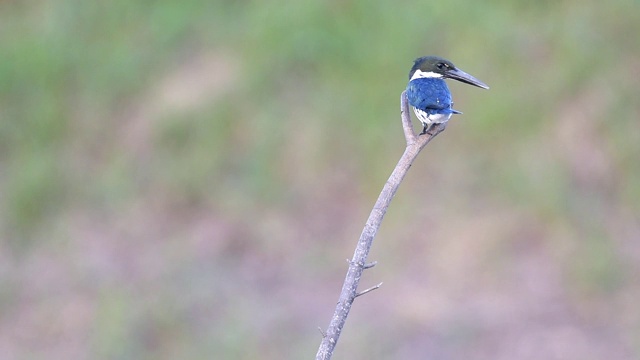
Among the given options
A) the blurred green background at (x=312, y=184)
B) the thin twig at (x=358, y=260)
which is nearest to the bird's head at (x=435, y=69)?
the thin twig at (x=358, y=260)

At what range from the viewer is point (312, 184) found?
747 cm

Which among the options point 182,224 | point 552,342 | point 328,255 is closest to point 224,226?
point 182,224

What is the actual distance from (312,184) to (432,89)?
4292mm

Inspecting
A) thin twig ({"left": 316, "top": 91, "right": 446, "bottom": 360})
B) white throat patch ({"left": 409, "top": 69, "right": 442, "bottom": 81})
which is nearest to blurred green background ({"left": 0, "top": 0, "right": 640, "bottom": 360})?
white throat patch ({"left": 409, "top": 69, "right": 442, "bottom": 81})

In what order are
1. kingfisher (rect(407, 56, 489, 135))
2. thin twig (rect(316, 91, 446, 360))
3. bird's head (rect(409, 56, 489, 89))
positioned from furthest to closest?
bird's head (rect(409, 56, 489, 89)) → kingfisher (rect(407, 56, 489, 135)) → thin twig (rect(316, 91, 446, 360))

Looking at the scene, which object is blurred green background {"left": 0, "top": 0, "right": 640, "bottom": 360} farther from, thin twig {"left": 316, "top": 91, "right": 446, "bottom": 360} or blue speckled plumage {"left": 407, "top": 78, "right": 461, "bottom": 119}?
thin twig {"left": 316, "top": 91, "right": 446, "bottom": 360}

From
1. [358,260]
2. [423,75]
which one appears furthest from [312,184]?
[358,260]

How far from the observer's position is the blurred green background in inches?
259

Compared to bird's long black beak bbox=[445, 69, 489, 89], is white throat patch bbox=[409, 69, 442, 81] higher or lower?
higher

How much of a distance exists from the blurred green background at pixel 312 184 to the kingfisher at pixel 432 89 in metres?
3.35

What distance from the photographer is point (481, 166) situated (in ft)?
23.1

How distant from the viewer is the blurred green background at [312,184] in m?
6.57

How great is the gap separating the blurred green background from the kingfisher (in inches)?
132

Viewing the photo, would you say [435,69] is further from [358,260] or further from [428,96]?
[358,260]
